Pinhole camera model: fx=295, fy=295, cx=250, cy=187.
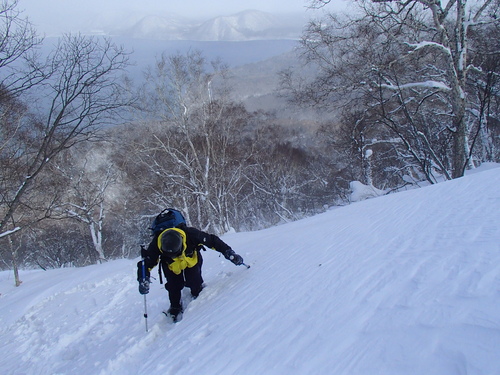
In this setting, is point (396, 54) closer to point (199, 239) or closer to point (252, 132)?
point (199, 239)

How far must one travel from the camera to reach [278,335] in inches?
90.1

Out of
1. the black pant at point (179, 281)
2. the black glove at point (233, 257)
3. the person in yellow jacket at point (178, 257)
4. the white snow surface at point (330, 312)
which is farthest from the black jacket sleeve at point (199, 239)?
the white snow surface at point (330, 312)

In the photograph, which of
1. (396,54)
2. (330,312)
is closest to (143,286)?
(330,312)

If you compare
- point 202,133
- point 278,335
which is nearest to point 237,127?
point 202,133

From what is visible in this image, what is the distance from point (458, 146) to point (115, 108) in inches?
336

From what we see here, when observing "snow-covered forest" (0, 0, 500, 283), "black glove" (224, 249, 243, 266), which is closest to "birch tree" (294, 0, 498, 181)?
"snow-covered forest" (0, 0, 500, 283)

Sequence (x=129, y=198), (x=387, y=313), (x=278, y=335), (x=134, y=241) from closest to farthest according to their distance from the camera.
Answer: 1. (x=387, y=313)
2. (x=278, y=335)
3. (x=129, y=198)
4. (x=134, y=241)

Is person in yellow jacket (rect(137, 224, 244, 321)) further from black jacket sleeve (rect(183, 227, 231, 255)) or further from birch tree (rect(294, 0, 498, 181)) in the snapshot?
birch tree (rect(294, 0, 498, 181))

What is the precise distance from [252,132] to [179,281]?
17185 millimetres

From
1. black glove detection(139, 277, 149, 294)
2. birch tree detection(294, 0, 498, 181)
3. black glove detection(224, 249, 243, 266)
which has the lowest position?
black glove detection(139, 277, 149, 294)

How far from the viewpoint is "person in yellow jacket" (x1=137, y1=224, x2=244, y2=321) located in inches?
139

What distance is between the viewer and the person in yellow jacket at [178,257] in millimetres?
3539

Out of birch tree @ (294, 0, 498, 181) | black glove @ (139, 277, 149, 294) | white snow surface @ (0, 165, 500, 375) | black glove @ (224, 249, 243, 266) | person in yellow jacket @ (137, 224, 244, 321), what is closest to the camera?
white snow surface @ (0, 165, 500, 375)

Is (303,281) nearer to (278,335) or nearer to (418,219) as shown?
(278,335)
